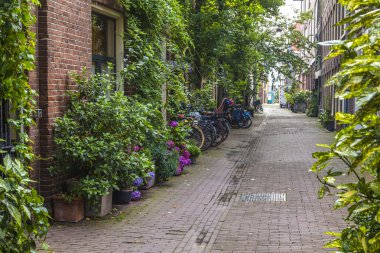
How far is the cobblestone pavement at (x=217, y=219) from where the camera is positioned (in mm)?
6051

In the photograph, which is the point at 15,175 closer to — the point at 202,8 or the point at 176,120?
the point at 176,120

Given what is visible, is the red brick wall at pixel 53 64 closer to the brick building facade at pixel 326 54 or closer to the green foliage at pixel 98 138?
the green foliage at pixel 98 138

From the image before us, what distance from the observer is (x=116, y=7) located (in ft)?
31.3

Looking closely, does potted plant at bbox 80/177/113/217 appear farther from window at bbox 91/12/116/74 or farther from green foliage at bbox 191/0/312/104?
green foliage at bbox 191/0/312/104

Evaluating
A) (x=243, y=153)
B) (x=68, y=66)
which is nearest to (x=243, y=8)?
(x=243, y=153)

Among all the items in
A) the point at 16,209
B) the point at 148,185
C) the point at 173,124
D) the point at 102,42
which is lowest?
the point at 148,185

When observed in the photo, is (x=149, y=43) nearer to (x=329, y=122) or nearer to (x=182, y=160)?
(x=182, y=160)

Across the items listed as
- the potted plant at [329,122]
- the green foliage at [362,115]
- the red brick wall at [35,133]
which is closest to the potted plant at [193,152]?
the red brick wall at [35,133]

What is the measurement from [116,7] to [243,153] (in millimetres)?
7628

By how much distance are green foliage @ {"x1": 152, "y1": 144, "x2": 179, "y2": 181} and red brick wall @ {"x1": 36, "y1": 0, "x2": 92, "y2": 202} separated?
2.77 m

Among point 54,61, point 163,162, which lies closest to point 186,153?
point 163,162

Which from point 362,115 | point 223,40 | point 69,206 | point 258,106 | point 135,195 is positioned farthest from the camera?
point 258,106

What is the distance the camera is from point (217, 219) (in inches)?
292

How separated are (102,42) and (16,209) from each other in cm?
653
